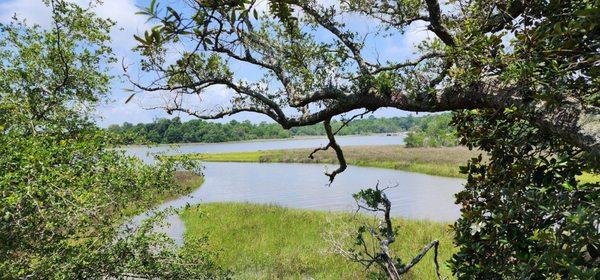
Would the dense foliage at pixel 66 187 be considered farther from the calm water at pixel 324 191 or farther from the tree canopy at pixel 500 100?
the calm water at pixel 324 191

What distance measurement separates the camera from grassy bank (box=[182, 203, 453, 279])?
10531mm

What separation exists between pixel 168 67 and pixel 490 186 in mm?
3615

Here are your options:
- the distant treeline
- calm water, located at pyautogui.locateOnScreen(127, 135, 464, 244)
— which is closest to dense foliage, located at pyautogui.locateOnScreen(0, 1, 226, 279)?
calm water, located at pyautogui.locateOnScreen(127, 135, 464, 244)

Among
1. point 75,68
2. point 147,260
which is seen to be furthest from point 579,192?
point 75,68

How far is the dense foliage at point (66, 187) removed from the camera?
457 cm

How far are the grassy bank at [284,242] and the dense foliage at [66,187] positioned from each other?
131 cm

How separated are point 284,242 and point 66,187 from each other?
30.8ft

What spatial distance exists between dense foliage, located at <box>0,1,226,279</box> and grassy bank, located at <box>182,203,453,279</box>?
131 cm

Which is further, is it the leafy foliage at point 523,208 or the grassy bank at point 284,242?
the grassy bank at point 284,242

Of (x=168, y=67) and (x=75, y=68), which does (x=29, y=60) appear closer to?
(x=75, y=68)

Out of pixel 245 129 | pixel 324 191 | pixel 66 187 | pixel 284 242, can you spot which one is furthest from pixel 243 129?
pixel 66 187

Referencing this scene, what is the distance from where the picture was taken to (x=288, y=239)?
13875mm

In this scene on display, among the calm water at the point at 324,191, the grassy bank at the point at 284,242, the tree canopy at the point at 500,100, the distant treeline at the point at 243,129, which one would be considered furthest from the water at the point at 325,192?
the distant treeline at the point at 243,129

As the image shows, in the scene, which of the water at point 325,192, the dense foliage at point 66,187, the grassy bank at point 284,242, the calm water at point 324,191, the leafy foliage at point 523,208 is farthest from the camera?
the water at point 325,192
